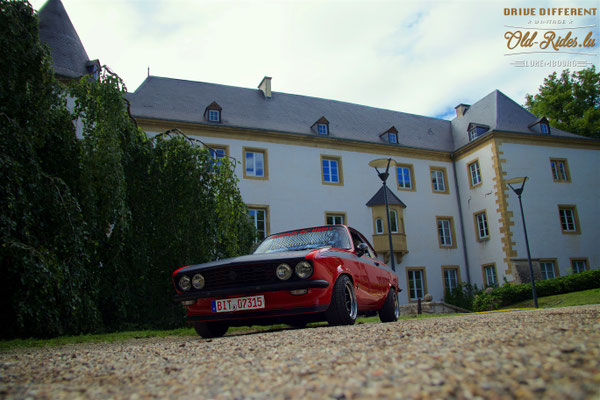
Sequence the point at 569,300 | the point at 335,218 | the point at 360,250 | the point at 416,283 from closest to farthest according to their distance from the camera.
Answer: the point at 360,250 < the point at 569,300 < the point at 335,218 < the point at 416,283

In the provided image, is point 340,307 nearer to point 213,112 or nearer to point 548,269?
point 213,112

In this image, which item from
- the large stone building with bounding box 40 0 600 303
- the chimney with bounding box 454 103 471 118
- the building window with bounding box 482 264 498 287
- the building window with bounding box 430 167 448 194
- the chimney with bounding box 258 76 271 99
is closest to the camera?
the large stone building with bounding box 40 0 600 303

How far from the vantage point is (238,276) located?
5.57 metres

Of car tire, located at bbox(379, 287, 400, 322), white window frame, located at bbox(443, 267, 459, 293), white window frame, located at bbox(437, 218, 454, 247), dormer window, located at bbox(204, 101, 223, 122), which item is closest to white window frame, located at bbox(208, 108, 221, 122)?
dormer window, located at bbox(204, 101, 223, 122)

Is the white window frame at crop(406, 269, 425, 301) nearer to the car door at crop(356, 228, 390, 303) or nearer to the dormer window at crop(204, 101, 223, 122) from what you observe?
the dormer window at crop(204, 101, 223, 122)

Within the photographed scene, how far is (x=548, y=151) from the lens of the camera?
2617cm

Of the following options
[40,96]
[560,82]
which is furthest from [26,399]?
[560,82]

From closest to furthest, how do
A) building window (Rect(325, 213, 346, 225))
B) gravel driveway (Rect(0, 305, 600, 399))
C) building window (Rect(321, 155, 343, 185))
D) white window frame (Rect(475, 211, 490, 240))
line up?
gravel driveway (Rect(0, 305, 600, 399)), building window (Rect(325, 213, 346, 225)), building window (Rect(321, 155, 343, 185)), white window frame (Rect(475, 211, 490, 240))

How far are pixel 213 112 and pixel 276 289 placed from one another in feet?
60.5

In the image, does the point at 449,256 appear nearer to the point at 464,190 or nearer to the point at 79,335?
the point at 464,190

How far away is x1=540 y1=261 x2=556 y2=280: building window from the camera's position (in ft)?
78.6

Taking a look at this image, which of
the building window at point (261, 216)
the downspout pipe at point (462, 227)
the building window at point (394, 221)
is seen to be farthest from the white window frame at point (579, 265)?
the building window at point (261, 216)

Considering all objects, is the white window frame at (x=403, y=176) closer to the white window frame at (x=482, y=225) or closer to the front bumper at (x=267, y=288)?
the white window frame at (x=482, y=225)

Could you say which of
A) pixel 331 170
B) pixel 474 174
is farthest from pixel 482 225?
pixel 331 170
